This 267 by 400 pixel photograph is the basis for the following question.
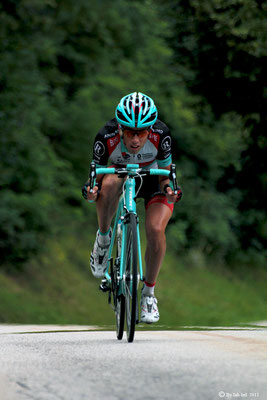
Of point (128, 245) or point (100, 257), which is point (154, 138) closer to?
point (128, 245)

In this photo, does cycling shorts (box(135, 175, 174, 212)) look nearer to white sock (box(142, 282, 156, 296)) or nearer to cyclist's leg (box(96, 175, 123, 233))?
cyclist's leg (box(96, 175, 123, 233))

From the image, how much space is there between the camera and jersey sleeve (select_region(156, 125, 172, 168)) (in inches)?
313

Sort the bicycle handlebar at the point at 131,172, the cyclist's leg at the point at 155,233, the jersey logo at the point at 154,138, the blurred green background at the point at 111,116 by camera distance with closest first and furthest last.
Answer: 1. the bicycle handlebar at the point at 131,172
2. the jersey logo at the point at 154,138
3. the cyclist's leg at the point at 155,233
4. the blurred green background at the point at 111,116

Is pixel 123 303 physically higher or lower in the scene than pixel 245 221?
lower

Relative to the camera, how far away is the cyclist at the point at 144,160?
7625 mm

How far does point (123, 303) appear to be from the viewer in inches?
309

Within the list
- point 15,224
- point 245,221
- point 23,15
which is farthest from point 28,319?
point 23,15

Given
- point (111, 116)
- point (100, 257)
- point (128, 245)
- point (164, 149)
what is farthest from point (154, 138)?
point (111, 116)

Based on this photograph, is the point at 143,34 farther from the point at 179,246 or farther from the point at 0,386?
the point at 0,386

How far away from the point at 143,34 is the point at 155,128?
81.1 ft

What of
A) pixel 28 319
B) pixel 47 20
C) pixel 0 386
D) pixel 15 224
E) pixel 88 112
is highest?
pixel 47 20

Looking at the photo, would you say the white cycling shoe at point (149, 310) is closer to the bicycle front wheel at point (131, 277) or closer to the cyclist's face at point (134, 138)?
the bicycle front wheel at point (131, 277)

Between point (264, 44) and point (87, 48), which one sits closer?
point (264, 44)

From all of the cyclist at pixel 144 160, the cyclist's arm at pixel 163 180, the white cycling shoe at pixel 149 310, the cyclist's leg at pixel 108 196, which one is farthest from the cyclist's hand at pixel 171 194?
the white cycling shoe at pixel 149 310
